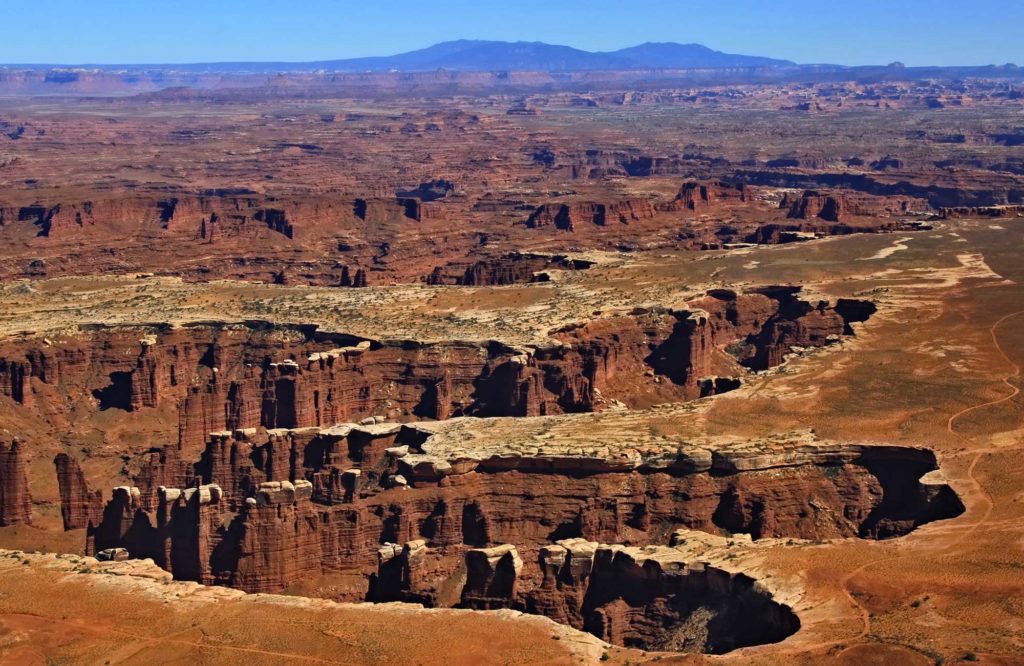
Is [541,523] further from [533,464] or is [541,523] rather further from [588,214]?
[588,214]

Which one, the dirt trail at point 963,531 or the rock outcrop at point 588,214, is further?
the rock outcrop at point 588,214

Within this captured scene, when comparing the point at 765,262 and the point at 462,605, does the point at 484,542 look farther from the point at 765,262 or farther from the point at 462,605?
the point at 765,262

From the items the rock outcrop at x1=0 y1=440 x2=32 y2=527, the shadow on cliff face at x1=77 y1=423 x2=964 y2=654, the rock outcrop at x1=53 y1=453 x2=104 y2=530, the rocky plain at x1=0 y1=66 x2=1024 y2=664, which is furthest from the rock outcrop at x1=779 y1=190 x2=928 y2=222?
the rock outcrop at x1=0 y1=440 x2=32 y2=527

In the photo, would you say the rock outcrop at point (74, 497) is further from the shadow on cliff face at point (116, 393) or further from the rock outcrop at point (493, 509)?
the shadow on cliff face at point (116, 393)

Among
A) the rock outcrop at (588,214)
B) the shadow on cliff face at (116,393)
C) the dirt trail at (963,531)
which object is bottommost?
the shadow on cliff face at (116,393)

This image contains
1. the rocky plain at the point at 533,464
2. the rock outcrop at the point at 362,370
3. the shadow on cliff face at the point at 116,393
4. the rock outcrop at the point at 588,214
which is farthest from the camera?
the rock outcrop at the point at 588,214

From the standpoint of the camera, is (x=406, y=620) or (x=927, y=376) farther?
(x=927, y=376)

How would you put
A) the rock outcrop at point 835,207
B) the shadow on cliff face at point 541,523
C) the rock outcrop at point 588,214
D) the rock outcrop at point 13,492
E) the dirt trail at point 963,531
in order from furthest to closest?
the rock outcrop at point 835,207 < the rock outcrop at point 588,214 < the rock outcrop at point 13,492 < the shadow on cliff face at point 541,523 < the dirt trail at point 963,531

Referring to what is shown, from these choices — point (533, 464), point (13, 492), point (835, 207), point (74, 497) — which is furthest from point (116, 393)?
point (835, 207)

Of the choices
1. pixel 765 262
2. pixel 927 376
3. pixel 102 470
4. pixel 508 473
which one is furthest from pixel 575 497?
pixel 765 262

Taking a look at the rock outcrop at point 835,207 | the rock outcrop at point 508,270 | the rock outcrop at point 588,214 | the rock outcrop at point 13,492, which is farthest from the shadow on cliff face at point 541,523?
the rock outcrop at point 835,207

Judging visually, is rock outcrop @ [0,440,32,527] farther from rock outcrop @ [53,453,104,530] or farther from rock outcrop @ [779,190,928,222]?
rock outcrop @ [779,190,928,222]
